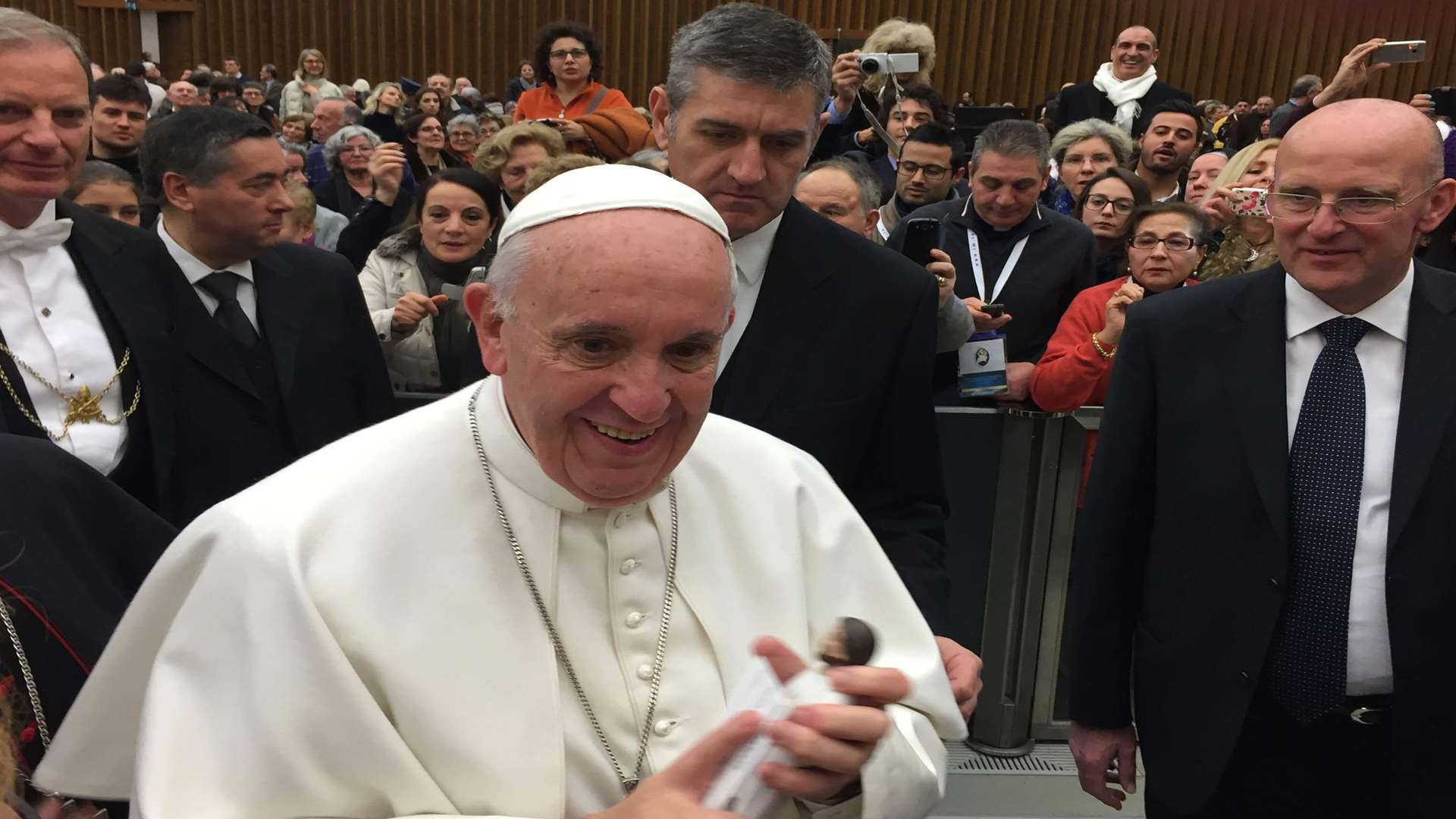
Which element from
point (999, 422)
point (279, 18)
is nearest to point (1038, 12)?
point (279, 18)

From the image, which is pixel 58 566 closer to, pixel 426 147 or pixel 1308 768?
pixel 1308 768

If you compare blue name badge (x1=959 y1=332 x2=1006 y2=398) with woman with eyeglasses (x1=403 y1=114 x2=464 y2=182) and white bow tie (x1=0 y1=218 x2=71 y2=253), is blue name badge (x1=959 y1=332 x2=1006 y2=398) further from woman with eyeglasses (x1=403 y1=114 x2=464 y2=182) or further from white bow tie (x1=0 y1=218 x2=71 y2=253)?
woman with eyeglasses (x1=403 y1=114 x2=464 y2=182)

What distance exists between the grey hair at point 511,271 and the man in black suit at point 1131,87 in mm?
8219

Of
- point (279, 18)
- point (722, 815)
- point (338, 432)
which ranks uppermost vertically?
point (279, 18)

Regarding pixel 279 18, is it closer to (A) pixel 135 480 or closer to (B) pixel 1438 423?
(A) pixel 135 480

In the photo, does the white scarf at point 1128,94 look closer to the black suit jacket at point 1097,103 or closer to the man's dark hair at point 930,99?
the black suit jacket at point 1097,103

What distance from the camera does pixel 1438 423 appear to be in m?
2.48

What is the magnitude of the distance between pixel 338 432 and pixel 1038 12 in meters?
17.7

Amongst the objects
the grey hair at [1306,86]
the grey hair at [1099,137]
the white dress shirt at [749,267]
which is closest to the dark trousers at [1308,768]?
the white dress shirt at [749,267]

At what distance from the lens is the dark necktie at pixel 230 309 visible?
11.5 feet

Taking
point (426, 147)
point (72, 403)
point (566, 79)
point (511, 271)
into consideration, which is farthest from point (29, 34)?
point (426, 147)

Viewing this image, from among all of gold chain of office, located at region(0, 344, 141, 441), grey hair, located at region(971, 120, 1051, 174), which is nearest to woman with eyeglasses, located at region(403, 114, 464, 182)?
grey hair, located at region(971, 120, 1051, 174)

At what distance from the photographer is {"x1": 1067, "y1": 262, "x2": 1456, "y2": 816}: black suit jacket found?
97.4 inches

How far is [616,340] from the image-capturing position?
4.96 feet
